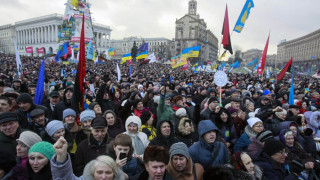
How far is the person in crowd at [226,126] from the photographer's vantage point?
3.73m

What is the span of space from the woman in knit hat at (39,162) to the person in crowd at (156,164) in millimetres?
915

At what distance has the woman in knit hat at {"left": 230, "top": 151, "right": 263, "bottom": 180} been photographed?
2.37 metres

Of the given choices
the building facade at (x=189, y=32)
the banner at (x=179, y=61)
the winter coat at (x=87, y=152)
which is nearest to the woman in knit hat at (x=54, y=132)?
the winter coat at (x=87, y=152)

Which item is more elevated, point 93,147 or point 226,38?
point 226,38

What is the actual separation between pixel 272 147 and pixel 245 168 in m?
0.61

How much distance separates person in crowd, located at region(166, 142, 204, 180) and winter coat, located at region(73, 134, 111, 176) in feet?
2.97

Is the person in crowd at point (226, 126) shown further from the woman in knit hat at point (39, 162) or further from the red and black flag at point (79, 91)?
the woman in knit hat at point (39, 162)

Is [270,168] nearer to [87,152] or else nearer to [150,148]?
[150,148]

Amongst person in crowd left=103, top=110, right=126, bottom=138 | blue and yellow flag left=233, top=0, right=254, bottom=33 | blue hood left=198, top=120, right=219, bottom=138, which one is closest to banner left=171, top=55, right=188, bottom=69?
blue and yellow flag left=233, top=0, right=254, bottom=33

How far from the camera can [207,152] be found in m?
2.78

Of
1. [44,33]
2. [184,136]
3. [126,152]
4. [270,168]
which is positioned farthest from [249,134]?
[44,33]

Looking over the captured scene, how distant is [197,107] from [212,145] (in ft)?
4.88

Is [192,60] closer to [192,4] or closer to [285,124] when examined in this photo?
[192,4]

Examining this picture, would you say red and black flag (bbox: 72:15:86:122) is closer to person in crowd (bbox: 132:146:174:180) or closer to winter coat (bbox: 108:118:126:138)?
winter coat (bbox: 108:118:126:138)
